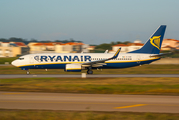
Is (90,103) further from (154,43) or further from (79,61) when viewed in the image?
(154,43)

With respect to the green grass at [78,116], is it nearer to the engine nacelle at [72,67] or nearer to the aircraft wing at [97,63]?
the engine nacelle at [72,67]

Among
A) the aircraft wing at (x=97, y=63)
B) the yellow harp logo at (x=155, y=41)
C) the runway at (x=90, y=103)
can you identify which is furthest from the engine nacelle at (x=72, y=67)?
the runway at (x=90, y=103)

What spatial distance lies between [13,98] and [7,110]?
3.10 meters

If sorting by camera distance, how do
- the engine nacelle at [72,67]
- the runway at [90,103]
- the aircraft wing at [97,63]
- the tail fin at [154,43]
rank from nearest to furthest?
the runway at [90,103], the engine nacelle at [72,67], the aircraft wing at [97,63], the tail fin at [154,43]

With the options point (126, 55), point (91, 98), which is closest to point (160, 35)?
point (126, 55)

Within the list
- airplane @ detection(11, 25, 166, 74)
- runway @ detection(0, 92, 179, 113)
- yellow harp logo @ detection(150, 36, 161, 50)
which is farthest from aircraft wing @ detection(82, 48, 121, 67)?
runway @ detection(0, 92, 179, 113)

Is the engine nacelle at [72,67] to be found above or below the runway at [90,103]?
above

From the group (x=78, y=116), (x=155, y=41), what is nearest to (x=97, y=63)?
(x=155, y=41)

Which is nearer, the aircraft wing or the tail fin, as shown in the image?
the aircraft wing

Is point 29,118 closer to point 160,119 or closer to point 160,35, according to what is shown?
point 160,119

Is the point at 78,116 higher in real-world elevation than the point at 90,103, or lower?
lower

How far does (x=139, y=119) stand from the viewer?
1015cm

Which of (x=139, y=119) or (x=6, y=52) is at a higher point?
(x=6, y=52)

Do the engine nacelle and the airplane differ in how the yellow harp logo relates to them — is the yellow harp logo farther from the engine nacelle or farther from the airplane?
the engine nacelle
